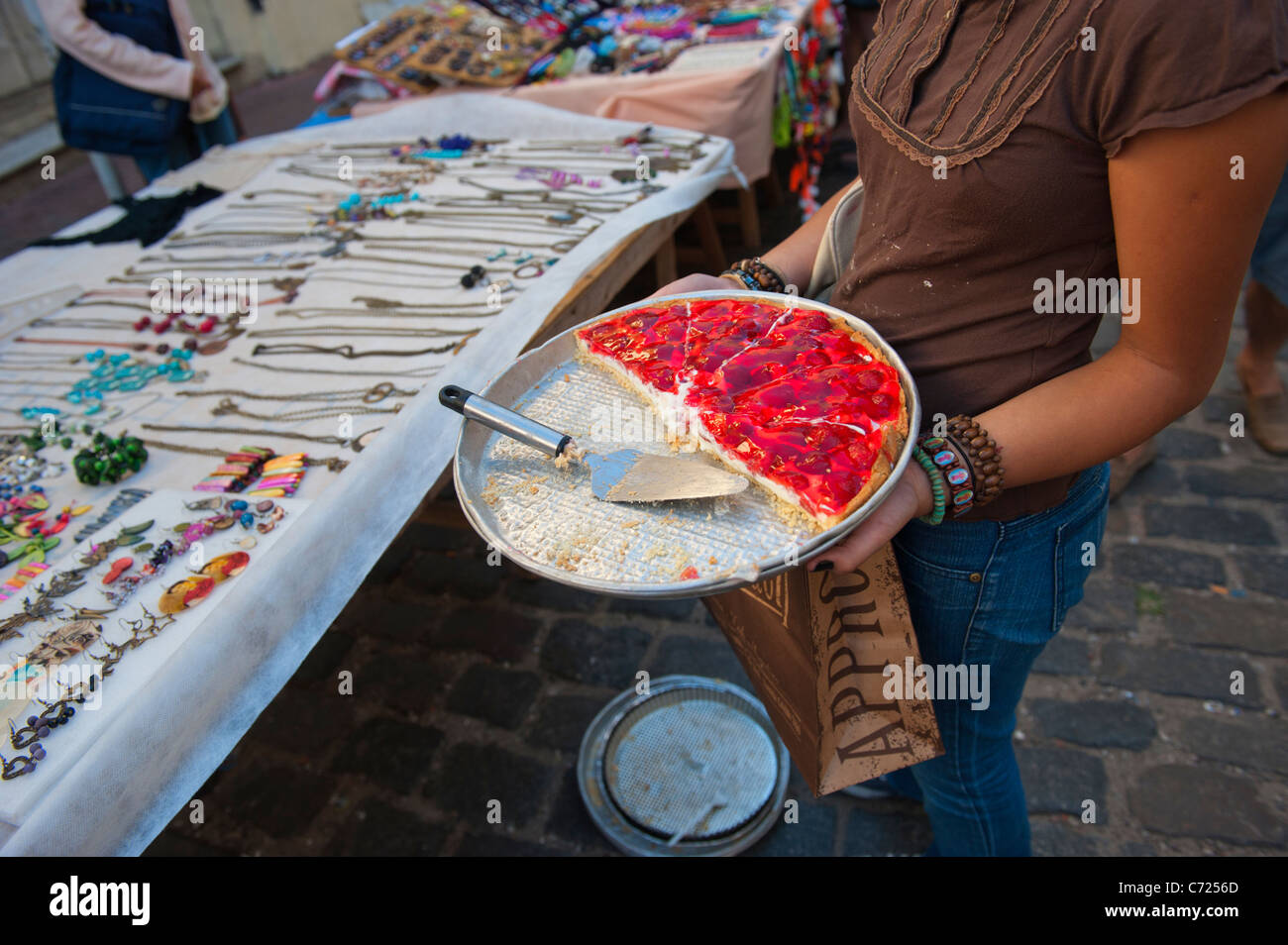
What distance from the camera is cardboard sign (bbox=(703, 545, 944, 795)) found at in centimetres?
145

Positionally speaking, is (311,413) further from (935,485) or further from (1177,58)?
(1177,58)

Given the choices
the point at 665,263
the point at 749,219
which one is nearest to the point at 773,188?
the point at 749,219

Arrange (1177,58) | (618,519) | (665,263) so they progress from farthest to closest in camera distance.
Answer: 1. (665,263)
2. (618,519)
3. (1177,58)

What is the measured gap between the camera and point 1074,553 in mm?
1507

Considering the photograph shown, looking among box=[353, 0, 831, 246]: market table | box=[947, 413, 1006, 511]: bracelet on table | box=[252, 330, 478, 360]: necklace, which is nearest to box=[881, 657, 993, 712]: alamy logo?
box=[947, 413, 1006, 511]: bracelet on table

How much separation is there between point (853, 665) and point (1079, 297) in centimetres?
75

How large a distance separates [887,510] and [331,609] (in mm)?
1266

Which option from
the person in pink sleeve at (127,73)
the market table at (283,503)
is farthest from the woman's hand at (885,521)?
the person in pink sleeve at (127,73)

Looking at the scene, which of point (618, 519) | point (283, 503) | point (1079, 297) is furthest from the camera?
point (283, 503)

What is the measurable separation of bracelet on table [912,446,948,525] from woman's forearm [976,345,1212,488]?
10 centimetres

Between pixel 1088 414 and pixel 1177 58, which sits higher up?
pixel 1177 58

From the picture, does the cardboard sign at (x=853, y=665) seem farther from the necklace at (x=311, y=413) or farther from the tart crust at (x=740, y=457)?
the necklace at (x=311, y=413)

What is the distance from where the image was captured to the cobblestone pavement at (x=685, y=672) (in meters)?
2.43
